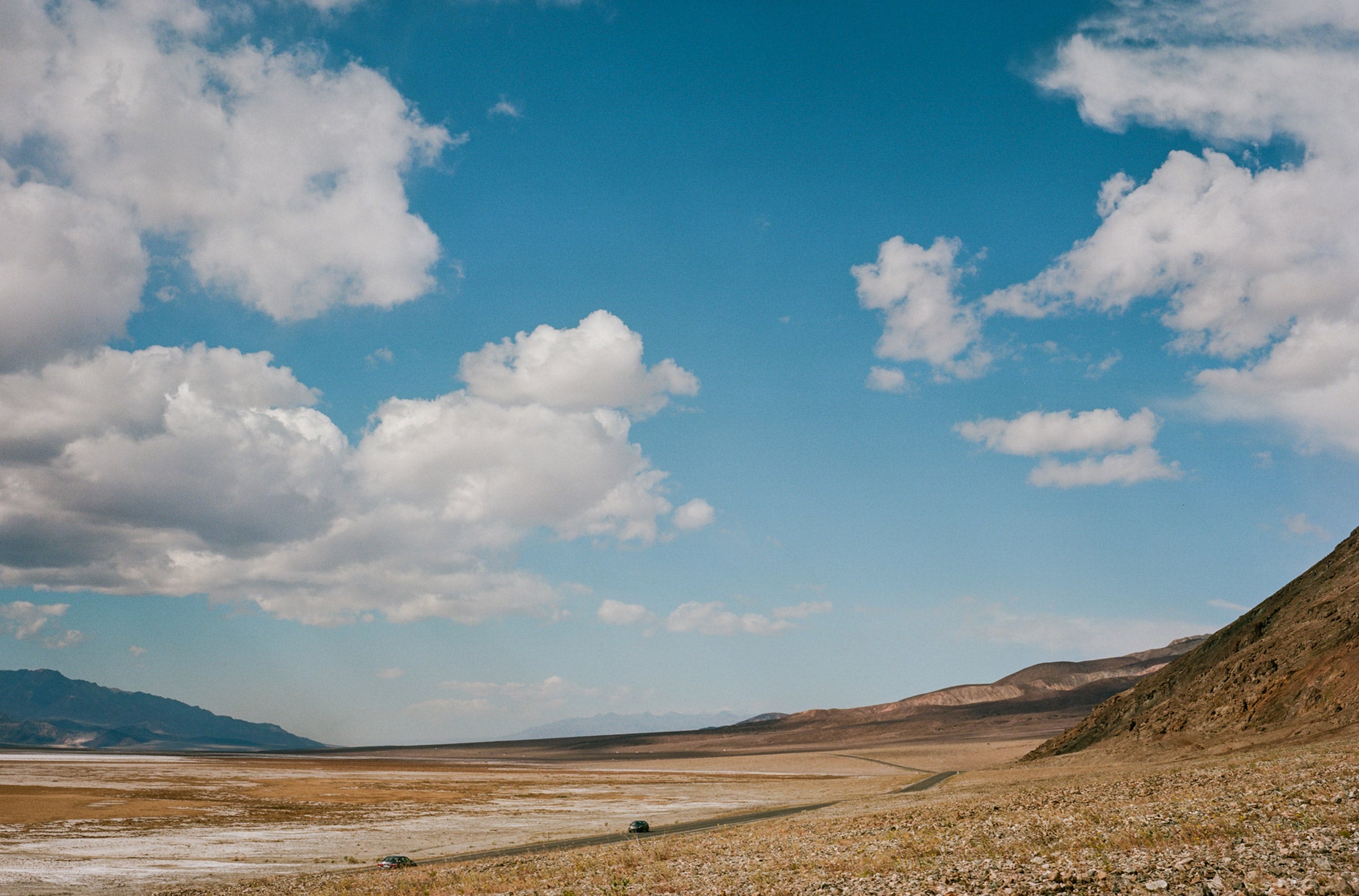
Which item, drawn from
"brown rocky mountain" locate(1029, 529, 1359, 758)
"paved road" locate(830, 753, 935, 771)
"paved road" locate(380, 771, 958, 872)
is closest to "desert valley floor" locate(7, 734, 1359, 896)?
"paved road" locate(380, 771, 958, 872)

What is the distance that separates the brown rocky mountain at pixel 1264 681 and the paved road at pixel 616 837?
28.1m

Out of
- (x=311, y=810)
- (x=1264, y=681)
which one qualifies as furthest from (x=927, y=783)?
(x=311, y=810)

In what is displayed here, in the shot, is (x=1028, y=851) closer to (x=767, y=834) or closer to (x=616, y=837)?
(x=767, y=834)

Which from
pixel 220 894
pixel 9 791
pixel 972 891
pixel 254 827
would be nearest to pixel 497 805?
pixel 254 827

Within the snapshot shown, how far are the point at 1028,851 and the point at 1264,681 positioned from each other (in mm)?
49621

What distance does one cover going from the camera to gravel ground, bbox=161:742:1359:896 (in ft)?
58.6

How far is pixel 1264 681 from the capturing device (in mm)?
59156

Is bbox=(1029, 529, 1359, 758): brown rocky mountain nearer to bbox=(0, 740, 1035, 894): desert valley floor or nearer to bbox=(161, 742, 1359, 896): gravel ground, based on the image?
bbox=(161, 742, 1359, 896): gravel ground

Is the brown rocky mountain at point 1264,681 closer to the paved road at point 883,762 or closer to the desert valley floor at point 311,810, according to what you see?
the desert valley floor at point 311,810

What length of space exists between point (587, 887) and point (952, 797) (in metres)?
28.0

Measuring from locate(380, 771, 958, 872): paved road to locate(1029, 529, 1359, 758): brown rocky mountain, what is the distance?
1105 inches

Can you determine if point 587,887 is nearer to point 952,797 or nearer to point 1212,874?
point 1212,874

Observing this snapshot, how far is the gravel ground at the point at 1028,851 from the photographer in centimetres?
1788

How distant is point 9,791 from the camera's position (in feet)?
292
